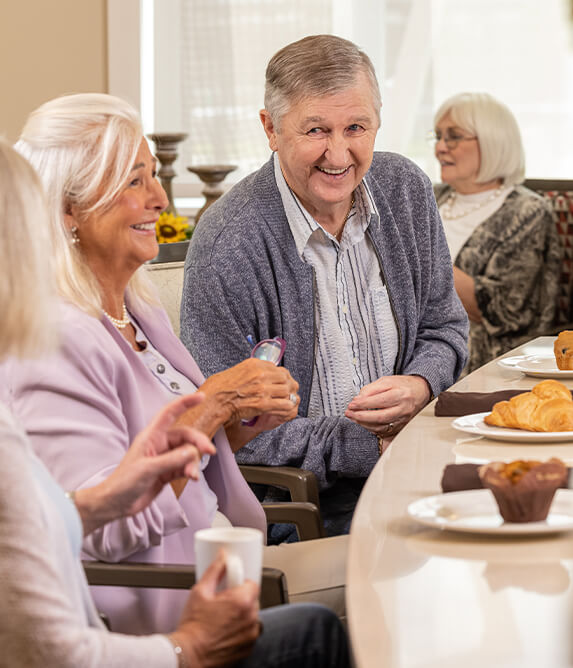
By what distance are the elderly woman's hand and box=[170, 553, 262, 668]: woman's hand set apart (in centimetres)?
61

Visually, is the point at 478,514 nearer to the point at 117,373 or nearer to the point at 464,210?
the point at 117,373

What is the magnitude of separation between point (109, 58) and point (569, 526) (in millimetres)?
4211

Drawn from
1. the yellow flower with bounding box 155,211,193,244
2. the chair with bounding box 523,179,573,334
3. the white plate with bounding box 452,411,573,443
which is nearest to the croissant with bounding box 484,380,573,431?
the white plate with bounding box 452,411,573,443

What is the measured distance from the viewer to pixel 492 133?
428 cm

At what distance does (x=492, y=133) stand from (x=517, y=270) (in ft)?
Answer: 2.15

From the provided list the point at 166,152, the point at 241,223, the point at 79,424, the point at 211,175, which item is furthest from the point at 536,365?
the point at 166,152

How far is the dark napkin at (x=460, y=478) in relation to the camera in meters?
1.38

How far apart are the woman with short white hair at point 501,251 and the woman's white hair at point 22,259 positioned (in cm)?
301

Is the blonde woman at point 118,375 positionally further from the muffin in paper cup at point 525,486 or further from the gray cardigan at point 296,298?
the muffin in paper cup at point 525,486

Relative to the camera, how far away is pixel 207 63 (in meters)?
5.19

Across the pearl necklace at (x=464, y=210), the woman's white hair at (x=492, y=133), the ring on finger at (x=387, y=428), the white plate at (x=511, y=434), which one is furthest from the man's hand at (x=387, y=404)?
the woman's white hair at (x=492, y=133)

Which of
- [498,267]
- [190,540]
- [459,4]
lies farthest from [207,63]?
[190,540]

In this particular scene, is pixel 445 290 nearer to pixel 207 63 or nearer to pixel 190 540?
pixel 190 540

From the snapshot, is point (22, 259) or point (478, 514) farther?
point (478, 514)
